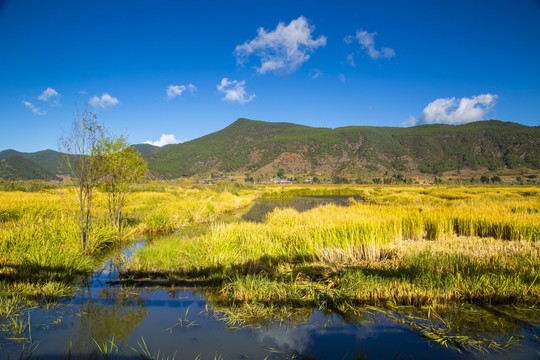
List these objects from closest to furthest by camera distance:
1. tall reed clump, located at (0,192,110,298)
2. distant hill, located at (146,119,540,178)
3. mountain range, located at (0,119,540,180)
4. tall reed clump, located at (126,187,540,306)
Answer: tall reed clump, located at (126,187,540,306)
tall reed clump, located at (0,192,110,298)
mountain range, located at (0,119,540,180)
distant hill, located at (146,119,540,178)

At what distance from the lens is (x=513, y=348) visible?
4.03 meters

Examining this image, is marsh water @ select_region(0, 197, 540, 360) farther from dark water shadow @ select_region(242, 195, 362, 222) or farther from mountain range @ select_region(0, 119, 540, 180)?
mountain range @ select_region(0, 119, 540, 180)

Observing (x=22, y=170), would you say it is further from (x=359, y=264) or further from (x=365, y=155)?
(x=365, y=155)

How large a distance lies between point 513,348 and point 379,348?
1.93 m

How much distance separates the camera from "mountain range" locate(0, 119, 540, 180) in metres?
117

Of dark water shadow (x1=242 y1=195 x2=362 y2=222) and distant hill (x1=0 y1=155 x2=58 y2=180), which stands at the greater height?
distant hill (x1=0 y1=155 x2=58 y2=180)

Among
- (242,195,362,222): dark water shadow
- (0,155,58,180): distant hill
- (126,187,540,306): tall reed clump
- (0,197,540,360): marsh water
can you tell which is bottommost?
(242,195,362,222): dark water shadow

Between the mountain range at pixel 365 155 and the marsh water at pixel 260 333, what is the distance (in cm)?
11976

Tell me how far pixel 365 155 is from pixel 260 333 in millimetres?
146476

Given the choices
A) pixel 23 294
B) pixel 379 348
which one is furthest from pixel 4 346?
pixel 379 348

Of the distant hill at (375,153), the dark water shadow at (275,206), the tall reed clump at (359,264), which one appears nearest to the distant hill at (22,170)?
the distant hill at (375,153)

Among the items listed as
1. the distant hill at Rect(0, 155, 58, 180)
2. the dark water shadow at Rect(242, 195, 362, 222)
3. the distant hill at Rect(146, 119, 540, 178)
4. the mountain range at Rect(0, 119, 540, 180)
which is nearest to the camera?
the dark water shadow at Rect(242, 195, 362, 222)

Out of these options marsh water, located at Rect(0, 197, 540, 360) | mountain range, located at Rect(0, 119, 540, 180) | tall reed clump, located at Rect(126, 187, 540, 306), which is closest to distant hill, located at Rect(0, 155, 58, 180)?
mountain range, located at Rect(0, 119, 540, 180)

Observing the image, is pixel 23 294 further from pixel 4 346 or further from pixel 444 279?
pixel 444 279
